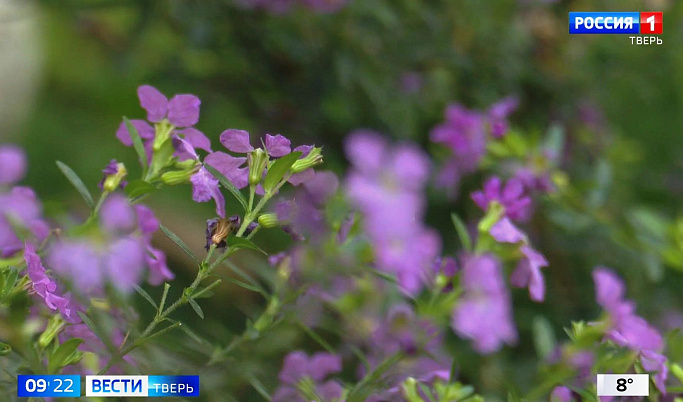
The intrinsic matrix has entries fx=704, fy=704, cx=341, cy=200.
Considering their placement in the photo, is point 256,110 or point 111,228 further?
point 256,110

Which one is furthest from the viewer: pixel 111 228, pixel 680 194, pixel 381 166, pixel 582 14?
pixel 680 194

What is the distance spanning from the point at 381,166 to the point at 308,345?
1.35 ft

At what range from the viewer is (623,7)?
124 cm

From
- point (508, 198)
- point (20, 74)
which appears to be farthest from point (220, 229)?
point (20, 74)

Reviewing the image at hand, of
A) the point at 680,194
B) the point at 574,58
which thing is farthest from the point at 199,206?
the point at 680,194

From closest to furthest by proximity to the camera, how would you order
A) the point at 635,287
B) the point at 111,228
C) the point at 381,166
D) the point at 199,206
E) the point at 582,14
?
the point at 111,228
the point at 381,166
the point at 582,14
the point at 635,287
the point at 199,206

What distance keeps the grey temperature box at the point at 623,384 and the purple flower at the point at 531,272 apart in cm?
8

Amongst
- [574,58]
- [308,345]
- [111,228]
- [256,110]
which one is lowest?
[308,345]

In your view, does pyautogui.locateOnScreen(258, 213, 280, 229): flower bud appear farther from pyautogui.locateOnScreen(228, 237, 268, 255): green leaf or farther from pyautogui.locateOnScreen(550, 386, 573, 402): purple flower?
pyautogui.locateOnScreen(550, 386, 573, 402): purple flower

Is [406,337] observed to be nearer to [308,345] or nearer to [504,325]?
[504,325]

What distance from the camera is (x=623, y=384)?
0.51m

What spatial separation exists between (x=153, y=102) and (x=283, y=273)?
0.17 meters

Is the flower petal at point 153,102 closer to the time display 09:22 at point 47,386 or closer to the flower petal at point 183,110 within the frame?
the flower petal at point 183,110

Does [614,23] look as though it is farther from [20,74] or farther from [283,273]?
[20,74]
